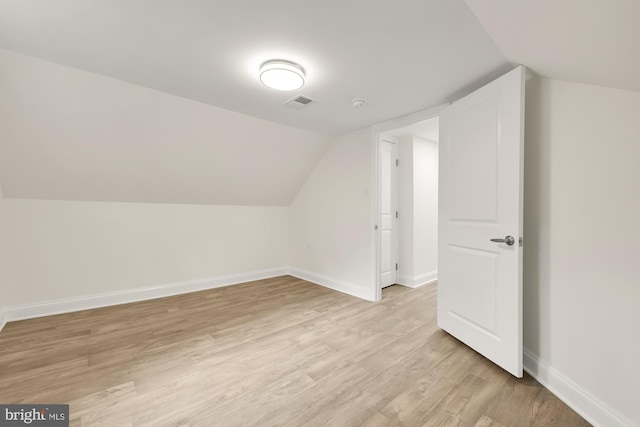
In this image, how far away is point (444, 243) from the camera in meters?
2.47

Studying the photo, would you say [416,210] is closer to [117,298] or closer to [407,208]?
[407,208]

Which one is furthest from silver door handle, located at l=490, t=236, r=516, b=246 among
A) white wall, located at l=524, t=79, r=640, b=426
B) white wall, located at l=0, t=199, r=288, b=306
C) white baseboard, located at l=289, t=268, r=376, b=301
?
white wall, located at l=0, t=199, r=288, b=306

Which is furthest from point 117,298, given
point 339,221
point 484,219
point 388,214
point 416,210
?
point 416,210

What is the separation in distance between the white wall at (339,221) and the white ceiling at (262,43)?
1265mm

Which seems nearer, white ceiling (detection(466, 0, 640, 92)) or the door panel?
white ceiling (detection(466, 0, 640, 92))

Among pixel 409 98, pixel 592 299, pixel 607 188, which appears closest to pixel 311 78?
pixel 409 98

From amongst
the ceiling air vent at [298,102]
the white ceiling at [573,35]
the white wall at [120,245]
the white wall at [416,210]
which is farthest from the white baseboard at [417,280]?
the white ceiling at [573,35]

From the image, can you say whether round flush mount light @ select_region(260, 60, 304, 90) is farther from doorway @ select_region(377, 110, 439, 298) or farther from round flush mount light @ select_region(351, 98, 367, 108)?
doorway @ select_region(377, 110, 439, 298)

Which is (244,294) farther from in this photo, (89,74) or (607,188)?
(607,188)

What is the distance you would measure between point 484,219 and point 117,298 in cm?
407

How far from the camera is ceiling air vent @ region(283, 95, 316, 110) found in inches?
102

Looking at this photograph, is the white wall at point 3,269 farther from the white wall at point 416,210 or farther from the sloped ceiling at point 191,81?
the white wall at point 416,210

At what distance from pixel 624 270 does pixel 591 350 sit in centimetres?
49

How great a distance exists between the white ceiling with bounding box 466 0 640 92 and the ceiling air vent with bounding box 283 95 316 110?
154 centimetres
